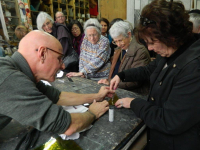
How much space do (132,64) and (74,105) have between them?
105 cm

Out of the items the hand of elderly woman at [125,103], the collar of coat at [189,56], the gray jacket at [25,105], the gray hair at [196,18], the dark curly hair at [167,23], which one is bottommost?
the hand of elderly woman at [125,103]

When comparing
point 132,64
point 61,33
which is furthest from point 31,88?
point 61,33

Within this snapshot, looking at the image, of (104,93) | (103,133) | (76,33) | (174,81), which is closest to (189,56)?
(174,81)

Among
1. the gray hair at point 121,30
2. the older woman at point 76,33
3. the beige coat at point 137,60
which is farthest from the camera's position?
the older woman at point 76,33

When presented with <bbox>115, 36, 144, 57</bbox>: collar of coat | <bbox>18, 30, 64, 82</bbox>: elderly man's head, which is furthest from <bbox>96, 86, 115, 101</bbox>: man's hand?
<bbox>115, 36, 144, 57</bbox>: collar of coat

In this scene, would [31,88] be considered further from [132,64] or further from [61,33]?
[61,33]

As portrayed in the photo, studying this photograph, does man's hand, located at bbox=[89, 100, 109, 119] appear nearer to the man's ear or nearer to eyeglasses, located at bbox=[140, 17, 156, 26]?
the man's ear

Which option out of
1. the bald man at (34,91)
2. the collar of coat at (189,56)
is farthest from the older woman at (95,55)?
the collar of coat at (189,56)

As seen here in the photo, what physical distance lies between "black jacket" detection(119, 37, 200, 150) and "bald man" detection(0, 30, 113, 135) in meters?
0.45

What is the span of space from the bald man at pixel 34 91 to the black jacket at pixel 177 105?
446 millimetres

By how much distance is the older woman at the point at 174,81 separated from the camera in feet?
2.66

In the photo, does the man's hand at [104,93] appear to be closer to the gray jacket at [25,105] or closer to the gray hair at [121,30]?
the gray jacket at [25,105]

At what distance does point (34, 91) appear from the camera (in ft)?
2.75

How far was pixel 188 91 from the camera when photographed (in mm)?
799
